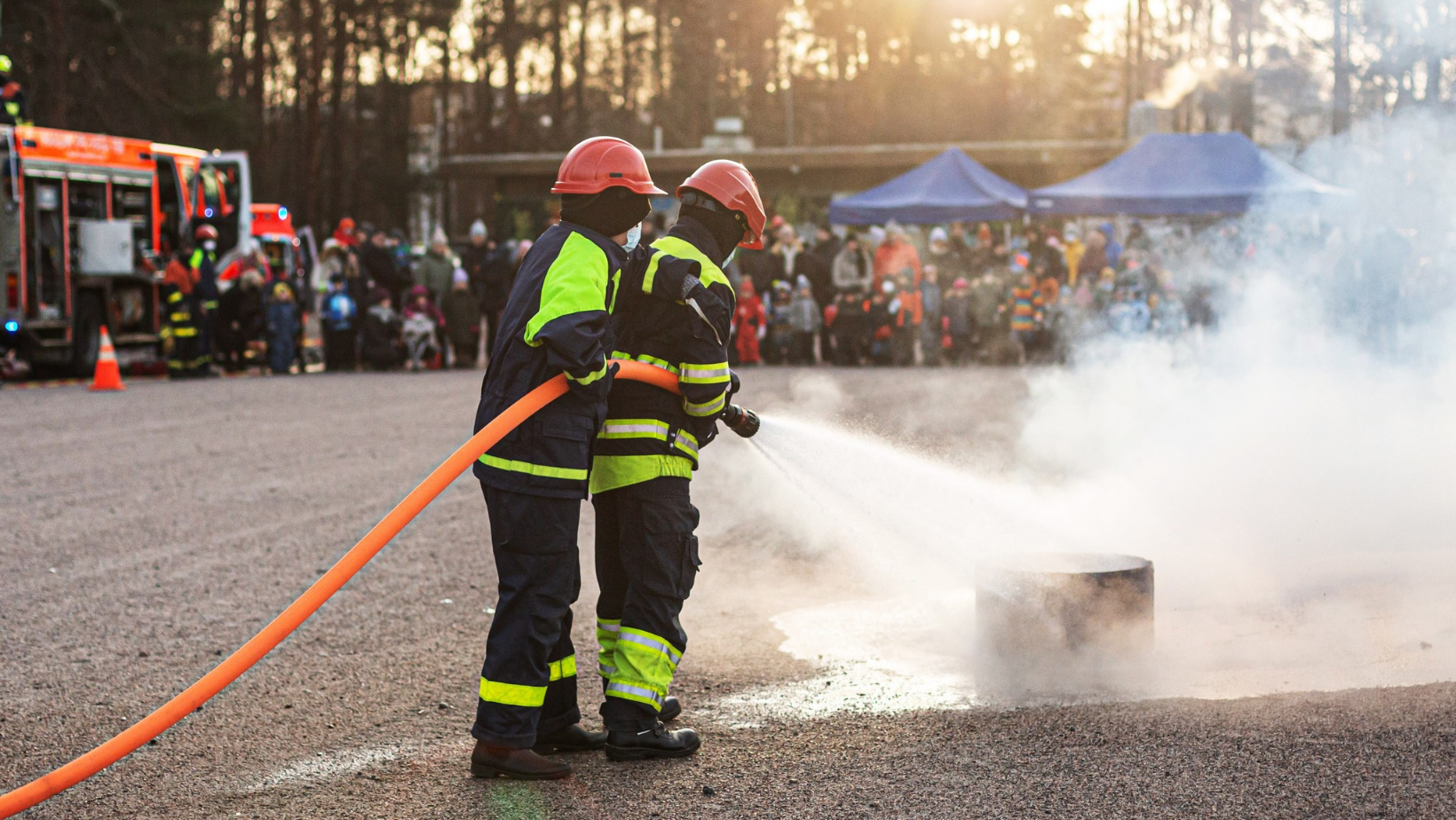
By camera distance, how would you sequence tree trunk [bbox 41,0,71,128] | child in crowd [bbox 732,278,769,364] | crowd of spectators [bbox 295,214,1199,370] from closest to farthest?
crowd of spectators [bbox 295,214,1199,370] → child in crowd [bbox 732,278,769,364] → tree trunk [bbox 41,0,71,128]

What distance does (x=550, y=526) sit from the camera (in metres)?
3.92

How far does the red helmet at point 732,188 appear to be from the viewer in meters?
4.38

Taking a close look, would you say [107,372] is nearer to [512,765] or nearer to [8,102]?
[8,102]

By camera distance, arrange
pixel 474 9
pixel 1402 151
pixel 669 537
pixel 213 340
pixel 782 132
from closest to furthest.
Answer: pixel 669 537 < pixel 1402 151 < pixel 213 340 < pixel 474 9 < pixel 782 132

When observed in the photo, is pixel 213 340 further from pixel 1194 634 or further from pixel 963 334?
pixel 1194 634

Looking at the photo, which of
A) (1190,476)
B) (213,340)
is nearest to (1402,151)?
(1190,476)

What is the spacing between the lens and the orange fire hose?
350 cm

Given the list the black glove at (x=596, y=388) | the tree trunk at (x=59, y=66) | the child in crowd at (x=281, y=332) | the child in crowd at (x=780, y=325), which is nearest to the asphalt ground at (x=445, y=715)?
the black glove at (x=596, y=388)

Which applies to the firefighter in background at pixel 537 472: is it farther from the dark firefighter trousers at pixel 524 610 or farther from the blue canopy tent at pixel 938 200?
the blue canopy tent at pixel 938 200

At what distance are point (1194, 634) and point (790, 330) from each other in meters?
14.2

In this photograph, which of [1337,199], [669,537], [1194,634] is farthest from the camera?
[1337,199]

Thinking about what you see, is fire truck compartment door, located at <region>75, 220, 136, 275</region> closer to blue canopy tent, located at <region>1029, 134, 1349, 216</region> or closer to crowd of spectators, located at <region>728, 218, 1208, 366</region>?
crowd of spectators, located at <region>728, 218, 1208, 366</region>

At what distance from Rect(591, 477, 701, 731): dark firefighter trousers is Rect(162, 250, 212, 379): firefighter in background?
14419 mm

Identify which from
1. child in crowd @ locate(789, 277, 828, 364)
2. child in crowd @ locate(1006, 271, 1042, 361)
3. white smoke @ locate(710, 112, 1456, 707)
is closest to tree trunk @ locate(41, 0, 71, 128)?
child in crowd @ locate(789, 277, 828, 364)
